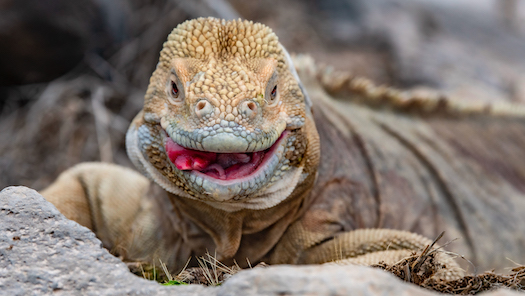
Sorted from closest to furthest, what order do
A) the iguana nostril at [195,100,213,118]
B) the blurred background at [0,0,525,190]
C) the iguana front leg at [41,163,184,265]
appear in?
the iguana nostril at [195,100,213,118] → the iguana front leg at [41,163,184,265] → the blurred background at [0,0,525,190]

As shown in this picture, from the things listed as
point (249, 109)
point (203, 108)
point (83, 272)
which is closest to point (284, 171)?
point (249, 109)

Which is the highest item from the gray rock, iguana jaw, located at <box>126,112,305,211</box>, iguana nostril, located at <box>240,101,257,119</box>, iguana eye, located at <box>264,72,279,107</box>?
iguana eye, located at <box>264,72,279,107</box>

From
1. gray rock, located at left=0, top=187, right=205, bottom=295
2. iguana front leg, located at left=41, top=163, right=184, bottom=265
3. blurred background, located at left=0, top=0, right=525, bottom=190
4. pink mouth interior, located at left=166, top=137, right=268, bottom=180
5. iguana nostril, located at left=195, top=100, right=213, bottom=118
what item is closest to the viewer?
gray rock, located at left=0, top=187, right=205, bottom=295

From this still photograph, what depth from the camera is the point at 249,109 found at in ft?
7.57

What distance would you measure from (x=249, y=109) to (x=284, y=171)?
1.56ft

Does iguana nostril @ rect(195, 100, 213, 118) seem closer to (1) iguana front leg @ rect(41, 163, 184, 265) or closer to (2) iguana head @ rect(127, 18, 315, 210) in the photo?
(2) iguana head @ rect(127, 18, 315, 210)

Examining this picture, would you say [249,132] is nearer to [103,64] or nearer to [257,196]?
[257,196]

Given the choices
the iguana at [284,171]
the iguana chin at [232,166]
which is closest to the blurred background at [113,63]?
the iguana at [284,171]

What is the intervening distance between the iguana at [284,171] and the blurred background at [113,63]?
42.5 inches

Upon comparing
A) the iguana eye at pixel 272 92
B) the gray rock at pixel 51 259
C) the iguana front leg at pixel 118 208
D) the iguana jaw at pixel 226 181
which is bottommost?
the iguana front leg at pixel 118 208

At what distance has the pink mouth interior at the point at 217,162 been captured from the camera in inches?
93.9

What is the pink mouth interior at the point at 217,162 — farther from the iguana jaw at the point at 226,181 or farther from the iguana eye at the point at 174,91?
the iguana eye at the point at 174,91

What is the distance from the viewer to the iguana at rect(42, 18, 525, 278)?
2.41m

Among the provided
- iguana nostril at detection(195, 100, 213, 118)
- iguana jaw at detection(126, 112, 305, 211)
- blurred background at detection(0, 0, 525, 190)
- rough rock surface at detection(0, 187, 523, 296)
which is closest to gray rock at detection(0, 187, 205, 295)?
rough rock surface at detection(0, 187, 523, 296)
